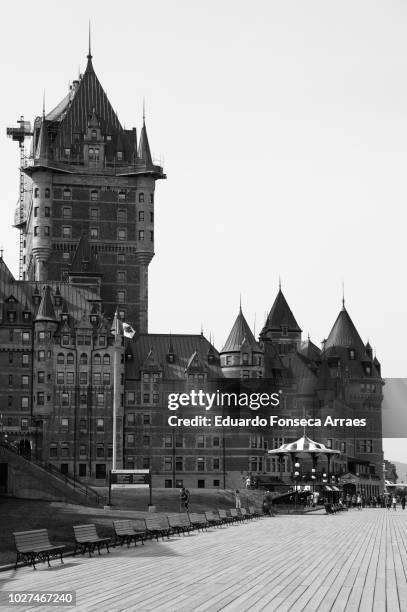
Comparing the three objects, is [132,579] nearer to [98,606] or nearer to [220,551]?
[98,606]

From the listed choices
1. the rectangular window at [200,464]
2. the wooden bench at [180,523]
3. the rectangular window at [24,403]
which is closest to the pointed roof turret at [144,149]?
the rectangular window at [24,403]

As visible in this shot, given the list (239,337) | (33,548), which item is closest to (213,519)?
(33,548)

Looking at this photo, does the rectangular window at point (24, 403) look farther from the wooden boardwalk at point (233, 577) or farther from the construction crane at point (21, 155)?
the wooden boardwalk at point (233, 577)

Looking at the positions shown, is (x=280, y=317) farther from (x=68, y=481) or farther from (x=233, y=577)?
(x=233, y=577)

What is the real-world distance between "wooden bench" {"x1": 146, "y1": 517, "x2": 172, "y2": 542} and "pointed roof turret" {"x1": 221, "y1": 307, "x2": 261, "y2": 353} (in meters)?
105

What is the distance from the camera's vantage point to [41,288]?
148 metres

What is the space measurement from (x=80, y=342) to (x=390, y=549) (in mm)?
102015

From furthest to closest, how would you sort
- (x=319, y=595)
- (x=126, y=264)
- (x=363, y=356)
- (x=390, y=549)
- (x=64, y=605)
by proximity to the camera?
(x=363, y=356) < (x=126, y=264) < (x=390, y=549) < (x=319, y=595) < (x=64, y=605)

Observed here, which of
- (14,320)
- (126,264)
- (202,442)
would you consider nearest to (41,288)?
(14,320)

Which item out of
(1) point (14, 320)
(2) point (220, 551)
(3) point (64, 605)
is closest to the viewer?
(3) point (64, 605)

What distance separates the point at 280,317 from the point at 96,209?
130ft

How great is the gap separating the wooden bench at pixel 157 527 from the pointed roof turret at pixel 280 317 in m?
136

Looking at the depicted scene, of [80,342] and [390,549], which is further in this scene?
[80,342]

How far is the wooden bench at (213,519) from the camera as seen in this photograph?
59.4 m
